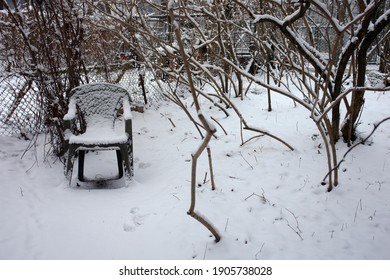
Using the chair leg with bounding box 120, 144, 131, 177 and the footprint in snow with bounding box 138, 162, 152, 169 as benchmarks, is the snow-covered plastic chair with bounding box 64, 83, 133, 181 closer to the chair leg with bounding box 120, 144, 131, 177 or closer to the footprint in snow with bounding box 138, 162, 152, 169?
the chair leg with bounding box 120, 144, 131, 177

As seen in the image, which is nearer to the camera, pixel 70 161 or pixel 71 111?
pixel 70 161

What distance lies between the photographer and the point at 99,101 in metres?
3.35

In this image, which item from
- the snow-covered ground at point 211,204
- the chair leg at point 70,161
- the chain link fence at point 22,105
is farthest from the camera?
the chain link fence at point 22,105

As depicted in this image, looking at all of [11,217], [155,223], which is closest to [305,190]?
[155,223]

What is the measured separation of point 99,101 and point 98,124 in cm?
27

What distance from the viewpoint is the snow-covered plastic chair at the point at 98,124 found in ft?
8.87

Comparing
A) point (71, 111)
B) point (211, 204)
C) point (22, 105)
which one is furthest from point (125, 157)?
point (22, 105)

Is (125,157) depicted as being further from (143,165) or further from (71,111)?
(71,111)

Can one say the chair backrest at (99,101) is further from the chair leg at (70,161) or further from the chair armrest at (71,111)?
the chair leg at (70,161)

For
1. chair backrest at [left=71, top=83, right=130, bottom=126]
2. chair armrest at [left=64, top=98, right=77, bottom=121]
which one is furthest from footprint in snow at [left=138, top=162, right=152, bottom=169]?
chair armrest at [left=64, top=98, right=77, bottom=121]

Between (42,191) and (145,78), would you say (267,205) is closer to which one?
(42,191)

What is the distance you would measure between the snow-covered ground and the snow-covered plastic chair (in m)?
0.29

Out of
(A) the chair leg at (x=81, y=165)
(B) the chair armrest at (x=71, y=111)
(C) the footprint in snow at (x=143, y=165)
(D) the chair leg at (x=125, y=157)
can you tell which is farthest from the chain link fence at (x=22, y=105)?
(D) the chair leg at (x=125, y=157)

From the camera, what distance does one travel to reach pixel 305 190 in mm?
2551
